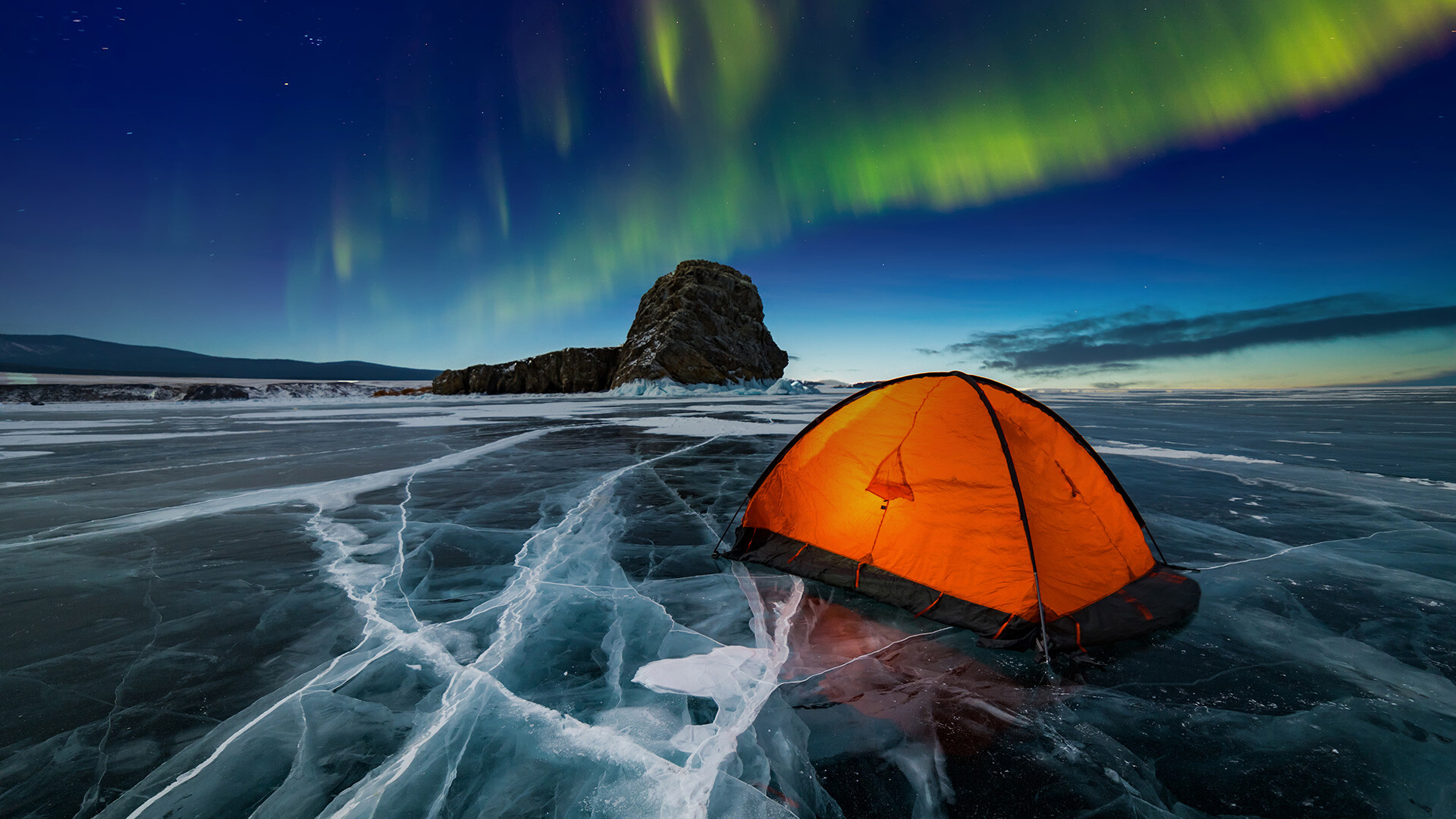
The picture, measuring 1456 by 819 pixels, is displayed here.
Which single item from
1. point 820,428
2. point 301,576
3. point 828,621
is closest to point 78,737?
point 301,576

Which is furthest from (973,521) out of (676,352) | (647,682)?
(676,352)

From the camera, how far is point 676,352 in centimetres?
6831

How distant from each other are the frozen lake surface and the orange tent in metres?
0.25

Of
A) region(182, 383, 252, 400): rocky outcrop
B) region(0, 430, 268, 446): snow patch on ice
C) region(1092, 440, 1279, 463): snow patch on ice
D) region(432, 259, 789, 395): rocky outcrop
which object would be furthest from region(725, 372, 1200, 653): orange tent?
region(182, 383, 252, 400): rocky outcrop

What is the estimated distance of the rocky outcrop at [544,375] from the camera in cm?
8500

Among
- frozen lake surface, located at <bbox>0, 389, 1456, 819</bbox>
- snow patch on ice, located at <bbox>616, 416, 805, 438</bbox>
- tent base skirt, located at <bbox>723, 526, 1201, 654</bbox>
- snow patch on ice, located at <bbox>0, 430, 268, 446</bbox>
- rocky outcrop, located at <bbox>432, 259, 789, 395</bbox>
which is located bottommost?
frozen lake surface, located at <bbox>0, 389, 1456, 819</bbox>

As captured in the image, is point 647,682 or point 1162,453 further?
point 1162,453

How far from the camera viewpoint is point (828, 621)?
413 centimetres

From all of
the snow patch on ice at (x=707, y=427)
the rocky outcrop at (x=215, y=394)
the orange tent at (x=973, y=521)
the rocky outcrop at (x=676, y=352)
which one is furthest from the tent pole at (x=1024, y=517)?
the rocky outcrop at (x=215, y=394)

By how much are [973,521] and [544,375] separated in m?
90.3

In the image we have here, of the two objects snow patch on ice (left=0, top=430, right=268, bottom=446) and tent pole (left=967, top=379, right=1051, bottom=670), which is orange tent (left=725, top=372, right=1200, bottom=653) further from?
snow patch on ice (left=0, top=430, right=268, bottom=446)

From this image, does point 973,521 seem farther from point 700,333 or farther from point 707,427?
point 700,333

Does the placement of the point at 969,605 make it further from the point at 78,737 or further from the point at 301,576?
the point at 301,576

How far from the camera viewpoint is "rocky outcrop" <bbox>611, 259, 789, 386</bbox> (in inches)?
2694
